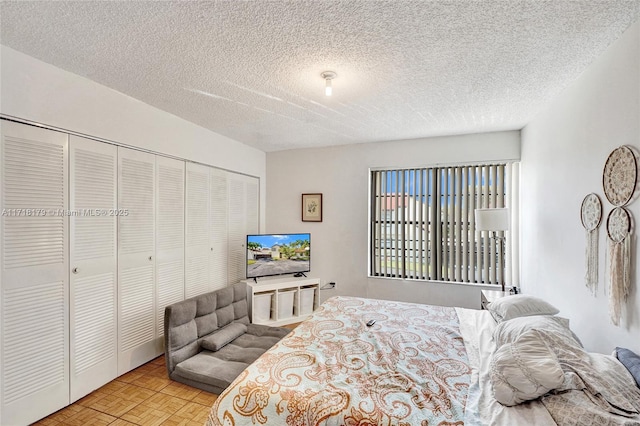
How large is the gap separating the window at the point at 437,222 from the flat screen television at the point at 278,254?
101cm

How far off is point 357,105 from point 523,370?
2.46 meters

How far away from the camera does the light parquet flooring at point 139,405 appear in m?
2.13

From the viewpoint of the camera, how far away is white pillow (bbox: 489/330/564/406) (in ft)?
4.18

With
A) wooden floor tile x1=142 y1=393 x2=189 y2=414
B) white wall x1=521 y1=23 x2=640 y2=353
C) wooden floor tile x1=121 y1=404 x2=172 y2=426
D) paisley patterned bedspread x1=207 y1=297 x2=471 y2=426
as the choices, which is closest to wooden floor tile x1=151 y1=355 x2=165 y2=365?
wooden floor tile x1=142 y1=393 x2=189 y2=414

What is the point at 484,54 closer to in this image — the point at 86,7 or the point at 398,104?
the point at 398,104

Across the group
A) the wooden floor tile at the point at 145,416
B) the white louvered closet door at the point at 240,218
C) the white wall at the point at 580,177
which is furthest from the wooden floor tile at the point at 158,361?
the white wall at the point at 580,177

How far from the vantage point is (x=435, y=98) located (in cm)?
273

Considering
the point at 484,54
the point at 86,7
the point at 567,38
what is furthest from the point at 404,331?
the point at 86,7

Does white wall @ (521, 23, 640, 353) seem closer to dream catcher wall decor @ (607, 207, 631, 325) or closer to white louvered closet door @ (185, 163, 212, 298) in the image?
dream catcher wall decor @ (607, 207, 631, 325)

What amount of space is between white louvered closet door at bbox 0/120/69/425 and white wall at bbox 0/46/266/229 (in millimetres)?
162

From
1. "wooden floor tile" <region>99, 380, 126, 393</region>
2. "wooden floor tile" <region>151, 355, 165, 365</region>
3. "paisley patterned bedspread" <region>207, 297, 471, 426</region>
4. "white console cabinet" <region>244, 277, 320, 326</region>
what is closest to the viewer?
"paisley patterned bedspread" <region>207, 297, 471, 426</region>

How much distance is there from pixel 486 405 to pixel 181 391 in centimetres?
234

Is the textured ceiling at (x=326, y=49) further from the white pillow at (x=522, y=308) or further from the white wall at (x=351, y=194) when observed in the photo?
the white pillow at (x=522, y=308)

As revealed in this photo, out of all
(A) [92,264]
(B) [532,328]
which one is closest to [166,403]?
(A) [92,264]
